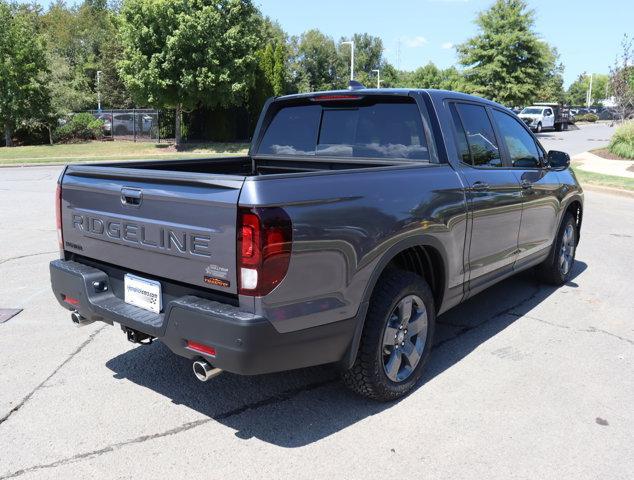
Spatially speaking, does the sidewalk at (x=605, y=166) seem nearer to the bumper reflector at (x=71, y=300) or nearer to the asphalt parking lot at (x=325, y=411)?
the asphalt parking lot at (x=325, y=411)

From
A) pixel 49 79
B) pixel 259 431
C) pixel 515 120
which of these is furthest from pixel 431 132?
pixel 49 79

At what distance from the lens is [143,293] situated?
325 cm

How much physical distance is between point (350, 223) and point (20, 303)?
3.88m

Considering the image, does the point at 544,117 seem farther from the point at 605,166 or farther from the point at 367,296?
the point at 367,296

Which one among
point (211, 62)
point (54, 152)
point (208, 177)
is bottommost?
point (54, 152)

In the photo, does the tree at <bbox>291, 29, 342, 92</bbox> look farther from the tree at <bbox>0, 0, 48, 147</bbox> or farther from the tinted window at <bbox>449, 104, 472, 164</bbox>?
the tinted window at <bbox>449, 104, 472, 164</bbox>

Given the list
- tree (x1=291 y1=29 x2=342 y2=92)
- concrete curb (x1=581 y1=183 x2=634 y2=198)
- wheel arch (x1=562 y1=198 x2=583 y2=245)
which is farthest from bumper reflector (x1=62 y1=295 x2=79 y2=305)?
tree (x1=291 y1=29 x2=342 y2=92)

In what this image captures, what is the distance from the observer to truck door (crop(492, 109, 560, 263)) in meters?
→ 4.93

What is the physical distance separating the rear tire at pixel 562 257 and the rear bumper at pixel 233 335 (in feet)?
11.8

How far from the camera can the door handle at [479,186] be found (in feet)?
13.6

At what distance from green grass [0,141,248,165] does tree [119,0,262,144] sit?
2.32 metres

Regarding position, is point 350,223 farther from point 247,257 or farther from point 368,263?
point 247,257

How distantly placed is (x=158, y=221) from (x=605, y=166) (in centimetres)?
1986

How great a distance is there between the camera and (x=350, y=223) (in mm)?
3033
